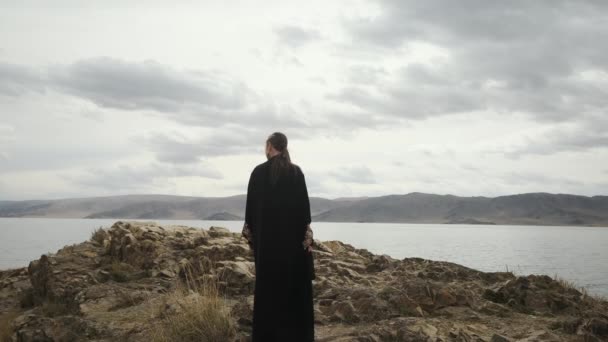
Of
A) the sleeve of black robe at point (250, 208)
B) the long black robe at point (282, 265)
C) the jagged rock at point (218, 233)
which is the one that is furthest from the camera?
the jagged rock at point (218, 233)

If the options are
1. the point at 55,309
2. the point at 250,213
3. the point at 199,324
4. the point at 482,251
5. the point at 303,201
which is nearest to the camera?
the point at 303,201

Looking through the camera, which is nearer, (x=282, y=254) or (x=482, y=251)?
(x=282, y=254)

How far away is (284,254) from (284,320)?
907 millimetres

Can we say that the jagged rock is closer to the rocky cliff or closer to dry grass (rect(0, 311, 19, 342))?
the rocky cliff

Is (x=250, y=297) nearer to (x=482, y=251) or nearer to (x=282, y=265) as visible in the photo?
(x=282, y=265)

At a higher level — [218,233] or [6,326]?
[218,233]

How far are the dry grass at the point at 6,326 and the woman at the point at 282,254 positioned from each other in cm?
520

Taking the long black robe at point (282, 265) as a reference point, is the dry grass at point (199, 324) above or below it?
below

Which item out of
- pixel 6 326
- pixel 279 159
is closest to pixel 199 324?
pixel 279 159

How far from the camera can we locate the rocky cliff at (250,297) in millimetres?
7766

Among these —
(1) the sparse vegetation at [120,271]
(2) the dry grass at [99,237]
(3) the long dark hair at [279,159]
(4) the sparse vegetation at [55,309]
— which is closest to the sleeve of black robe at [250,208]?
(3) the long dark hair at [279,159]

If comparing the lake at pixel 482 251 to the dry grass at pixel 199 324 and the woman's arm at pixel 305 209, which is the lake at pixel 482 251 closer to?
the dry grass at pixel 199 324

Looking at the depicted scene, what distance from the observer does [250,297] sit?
9336 millimetres

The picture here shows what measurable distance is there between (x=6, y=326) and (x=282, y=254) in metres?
6.22
